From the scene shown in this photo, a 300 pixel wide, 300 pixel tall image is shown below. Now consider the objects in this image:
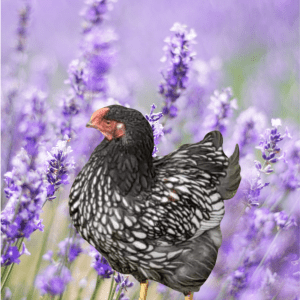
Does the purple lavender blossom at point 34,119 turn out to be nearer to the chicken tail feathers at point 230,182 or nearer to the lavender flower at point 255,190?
the chicken tail feathers at point 230,182

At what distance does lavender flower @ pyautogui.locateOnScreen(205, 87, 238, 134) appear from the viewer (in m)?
1.43

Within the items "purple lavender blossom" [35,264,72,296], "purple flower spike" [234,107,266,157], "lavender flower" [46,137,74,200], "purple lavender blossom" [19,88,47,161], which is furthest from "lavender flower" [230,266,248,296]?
"purple lavender blossom" [19,88,47,161]

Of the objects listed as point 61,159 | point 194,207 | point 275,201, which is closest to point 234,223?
point 275,201

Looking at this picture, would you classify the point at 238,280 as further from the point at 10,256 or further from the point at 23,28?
the point at 23,28

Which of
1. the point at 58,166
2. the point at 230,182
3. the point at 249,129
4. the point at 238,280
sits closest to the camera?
the point at 58,166

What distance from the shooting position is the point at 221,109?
1.45 metres

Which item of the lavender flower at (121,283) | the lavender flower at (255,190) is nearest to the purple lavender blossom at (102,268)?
the lavender flower at (121,283)

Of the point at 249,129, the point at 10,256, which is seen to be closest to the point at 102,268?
the point at 10,256

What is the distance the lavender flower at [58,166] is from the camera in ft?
3.60

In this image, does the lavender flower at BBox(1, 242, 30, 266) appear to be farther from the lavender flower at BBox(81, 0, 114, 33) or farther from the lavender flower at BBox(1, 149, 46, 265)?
the lavender flower at BBox(81, 0, 114, 33)

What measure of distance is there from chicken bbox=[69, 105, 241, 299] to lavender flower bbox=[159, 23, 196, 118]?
30 centimetres

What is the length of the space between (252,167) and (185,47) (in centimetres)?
51

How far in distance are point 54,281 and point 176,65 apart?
0.77 m

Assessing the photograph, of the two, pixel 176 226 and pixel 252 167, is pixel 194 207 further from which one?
pixel 252 167
